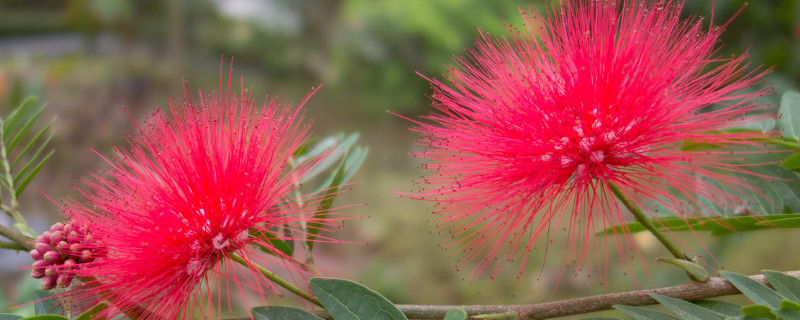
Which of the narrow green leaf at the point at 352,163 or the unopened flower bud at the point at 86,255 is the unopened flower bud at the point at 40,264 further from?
the narrow green leaf at the point at 352,163

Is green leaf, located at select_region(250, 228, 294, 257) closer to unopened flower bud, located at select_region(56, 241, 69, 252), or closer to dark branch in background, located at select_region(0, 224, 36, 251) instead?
unopened flower bud, located at select_region(56, 241, 69, 252)

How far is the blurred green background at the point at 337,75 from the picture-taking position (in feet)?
12.5

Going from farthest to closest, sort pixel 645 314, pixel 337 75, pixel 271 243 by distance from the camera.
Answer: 1. pixel 337 75
2. pixel 271 243
3. pixel 645 314

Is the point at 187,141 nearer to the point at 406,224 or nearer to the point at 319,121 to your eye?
→ the point at 406,224

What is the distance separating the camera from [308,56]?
9.56 meters

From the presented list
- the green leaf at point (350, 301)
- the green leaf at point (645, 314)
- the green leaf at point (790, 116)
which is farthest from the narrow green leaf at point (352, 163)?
the green leaf at point (790, 116)

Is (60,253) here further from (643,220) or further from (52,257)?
(643,220)

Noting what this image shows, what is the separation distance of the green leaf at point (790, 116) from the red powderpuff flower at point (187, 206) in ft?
3.97

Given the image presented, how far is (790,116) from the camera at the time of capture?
1438 millimetres

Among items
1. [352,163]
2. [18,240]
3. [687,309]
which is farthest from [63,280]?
[687,309]

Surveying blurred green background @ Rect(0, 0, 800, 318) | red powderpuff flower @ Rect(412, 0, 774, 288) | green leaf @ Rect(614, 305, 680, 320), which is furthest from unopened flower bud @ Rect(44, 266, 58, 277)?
green leaf @ Rect(614, 305, 680, 320)

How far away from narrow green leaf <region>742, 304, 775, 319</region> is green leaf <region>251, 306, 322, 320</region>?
34.0 inches

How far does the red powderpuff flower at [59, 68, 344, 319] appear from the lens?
1.24 m

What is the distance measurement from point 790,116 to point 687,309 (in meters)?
0.73
